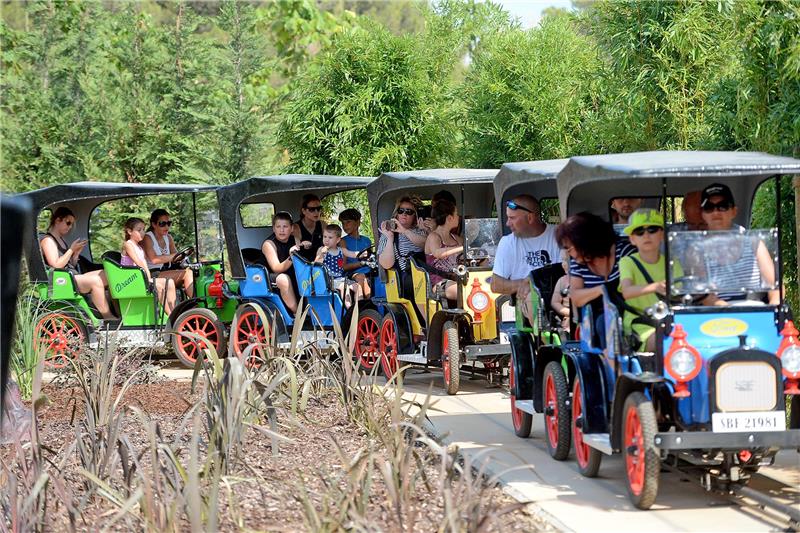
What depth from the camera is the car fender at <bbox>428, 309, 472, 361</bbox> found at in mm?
11336

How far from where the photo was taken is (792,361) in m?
6.36

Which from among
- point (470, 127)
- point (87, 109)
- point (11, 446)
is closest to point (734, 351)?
point (11, 446)

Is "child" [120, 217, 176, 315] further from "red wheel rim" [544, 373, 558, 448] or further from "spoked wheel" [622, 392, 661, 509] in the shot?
"spoked wheel" [622, 392, 661, 509]

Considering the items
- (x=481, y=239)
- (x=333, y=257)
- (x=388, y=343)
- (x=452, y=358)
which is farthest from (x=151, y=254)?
(x=452, y=358)

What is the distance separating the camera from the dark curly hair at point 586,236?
7438 mm

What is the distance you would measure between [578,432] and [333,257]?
6244 mm

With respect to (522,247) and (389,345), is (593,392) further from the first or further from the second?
(389,345)

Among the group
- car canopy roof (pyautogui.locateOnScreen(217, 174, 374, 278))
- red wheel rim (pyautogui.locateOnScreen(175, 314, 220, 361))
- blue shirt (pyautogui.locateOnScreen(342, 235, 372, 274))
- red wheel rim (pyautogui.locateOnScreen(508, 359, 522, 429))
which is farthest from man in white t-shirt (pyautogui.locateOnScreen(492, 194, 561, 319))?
red wheel rim (pyautogui.locateOnScreen(175, 314, 220, 361))

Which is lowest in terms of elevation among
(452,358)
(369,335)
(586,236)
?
(452,358)

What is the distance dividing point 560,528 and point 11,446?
3.80 meters

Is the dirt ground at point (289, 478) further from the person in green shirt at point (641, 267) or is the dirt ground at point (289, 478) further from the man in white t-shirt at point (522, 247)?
the man in white t-shirt at point (522, 247)

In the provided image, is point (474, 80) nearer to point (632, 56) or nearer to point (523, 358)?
point (632, 56)

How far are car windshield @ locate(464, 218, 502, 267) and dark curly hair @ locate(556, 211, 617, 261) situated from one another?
13.6 ft

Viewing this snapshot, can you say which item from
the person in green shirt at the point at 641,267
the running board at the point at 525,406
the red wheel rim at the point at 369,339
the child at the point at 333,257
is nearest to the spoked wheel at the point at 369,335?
the red wheel rim at the point at 369,339
